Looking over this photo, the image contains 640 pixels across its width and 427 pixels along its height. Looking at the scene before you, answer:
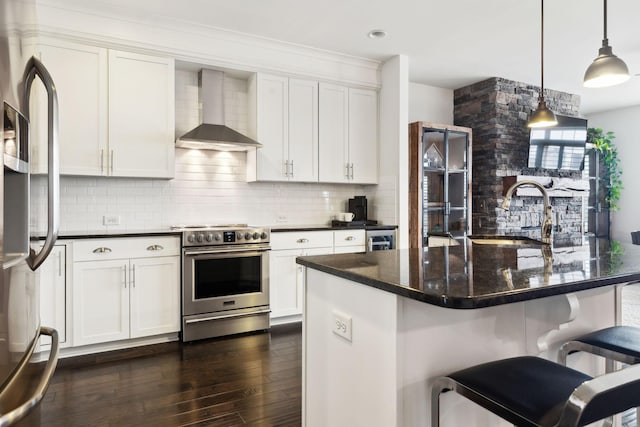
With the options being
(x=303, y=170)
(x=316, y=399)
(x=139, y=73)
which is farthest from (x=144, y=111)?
(x=316, y=399)

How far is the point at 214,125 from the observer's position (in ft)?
12.9

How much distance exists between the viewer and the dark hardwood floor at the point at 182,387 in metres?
2.21

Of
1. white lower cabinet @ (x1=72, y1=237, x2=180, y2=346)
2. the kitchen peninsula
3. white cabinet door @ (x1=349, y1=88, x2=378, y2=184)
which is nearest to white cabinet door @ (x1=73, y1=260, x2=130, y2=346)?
white lower cabinet @ (x1=72, y1=237, x2=180, y2=346)

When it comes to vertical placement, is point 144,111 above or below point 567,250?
above

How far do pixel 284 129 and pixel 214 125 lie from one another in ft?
2.39

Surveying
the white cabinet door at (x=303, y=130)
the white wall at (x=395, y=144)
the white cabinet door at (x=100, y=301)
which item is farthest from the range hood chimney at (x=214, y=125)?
the white wall at (x=395, y=144)

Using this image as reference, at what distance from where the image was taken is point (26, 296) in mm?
910

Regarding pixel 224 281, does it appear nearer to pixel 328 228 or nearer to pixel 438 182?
pixel 328 228

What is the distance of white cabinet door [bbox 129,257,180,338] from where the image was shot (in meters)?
3.25

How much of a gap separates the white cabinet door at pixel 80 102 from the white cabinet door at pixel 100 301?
2.79 ft

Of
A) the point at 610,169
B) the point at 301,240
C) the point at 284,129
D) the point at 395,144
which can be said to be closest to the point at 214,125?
the point at 284,129

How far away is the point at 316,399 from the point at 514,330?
0.85 metres

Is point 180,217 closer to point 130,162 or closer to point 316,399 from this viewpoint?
point 130,162

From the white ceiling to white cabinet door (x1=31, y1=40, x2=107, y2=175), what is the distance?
41cm
